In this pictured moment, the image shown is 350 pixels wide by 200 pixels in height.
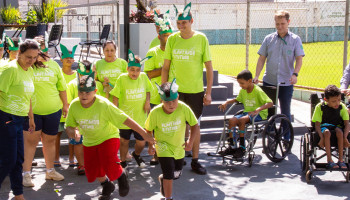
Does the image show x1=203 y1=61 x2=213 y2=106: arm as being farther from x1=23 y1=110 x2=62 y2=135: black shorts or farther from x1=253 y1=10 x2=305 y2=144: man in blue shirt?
x1=23 y1=110 x2=62 y2=135: black shorts

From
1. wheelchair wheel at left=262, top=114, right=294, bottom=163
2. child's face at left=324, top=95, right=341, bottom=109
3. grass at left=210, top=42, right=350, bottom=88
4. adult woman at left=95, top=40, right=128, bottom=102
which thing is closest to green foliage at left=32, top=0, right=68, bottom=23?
grass at left=210, top=42, right=350, bottom=88

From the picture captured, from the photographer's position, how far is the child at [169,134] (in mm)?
5552

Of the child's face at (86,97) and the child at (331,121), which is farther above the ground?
the child's face at (86,97)

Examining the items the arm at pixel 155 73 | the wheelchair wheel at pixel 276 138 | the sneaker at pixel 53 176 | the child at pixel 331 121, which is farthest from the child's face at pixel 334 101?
the sneaker at pixel 53 176

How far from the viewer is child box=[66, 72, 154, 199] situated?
18.0 feet

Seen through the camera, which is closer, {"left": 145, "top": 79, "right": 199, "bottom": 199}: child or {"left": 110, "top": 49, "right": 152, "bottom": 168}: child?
{"left": 145, "top": 79, "right": 199, "bottom": 199}: child

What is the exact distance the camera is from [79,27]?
1938 centimetres

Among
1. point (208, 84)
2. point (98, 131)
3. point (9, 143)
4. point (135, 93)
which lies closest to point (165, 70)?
point (135, 93)

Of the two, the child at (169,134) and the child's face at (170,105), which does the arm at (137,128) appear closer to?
the child at (169,134)

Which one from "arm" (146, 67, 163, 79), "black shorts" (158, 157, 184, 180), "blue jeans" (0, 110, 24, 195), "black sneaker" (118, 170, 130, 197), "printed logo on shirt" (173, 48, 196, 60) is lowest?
"black sneaker" (118, 170, 130, 197)

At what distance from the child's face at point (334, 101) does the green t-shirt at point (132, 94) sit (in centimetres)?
246

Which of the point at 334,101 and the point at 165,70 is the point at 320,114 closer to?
the point at 334,101

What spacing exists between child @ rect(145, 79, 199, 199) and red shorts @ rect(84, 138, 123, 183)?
17.9 inches

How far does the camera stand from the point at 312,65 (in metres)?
18.9
